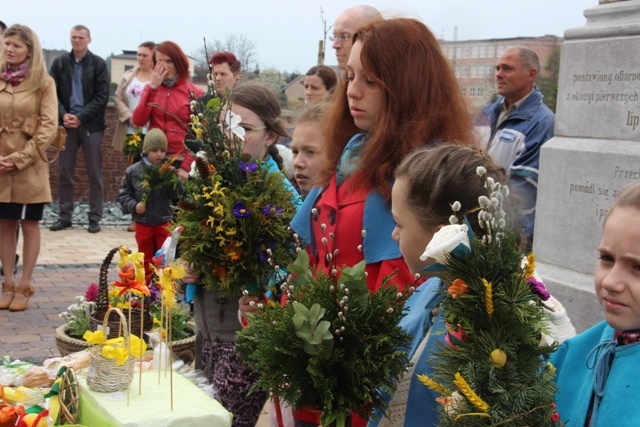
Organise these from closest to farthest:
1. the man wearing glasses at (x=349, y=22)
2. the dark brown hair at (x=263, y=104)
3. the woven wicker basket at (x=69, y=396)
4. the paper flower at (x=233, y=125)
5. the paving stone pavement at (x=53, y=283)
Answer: the woven wicker basket at (x=69, y=396) → the paper flower at (x=233, y=125) → the dark brown hair at (x=263, y=104) → the man wearing glasses at (x=349, y=22) → the paving stone pavement at (x=53, y=283)

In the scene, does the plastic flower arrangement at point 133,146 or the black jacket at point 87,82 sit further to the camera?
the black jacket at point 87,82

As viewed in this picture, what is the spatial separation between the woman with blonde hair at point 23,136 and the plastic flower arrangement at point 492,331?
231 inches

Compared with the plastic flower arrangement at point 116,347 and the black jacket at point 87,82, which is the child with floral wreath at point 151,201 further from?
the black jacket at point 87,82

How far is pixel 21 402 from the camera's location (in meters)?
3.54

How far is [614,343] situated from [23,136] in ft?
20.1

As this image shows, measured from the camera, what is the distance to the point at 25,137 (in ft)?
23.7

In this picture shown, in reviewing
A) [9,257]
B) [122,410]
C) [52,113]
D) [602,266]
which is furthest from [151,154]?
[602,266]

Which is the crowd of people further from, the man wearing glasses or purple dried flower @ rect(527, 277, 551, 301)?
purple dried flower @ rect(527, 277, 551, 301)

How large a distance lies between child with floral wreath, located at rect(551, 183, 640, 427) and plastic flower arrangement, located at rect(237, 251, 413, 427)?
1.52 feet

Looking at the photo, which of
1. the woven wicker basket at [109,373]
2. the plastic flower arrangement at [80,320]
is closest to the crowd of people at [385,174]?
the woven wicker basket at [109,373]

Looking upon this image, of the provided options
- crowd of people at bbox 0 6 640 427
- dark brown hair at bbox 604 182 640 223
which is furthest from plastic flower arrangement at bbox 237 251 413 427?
dark brown hair at bbox 604 182 640 223

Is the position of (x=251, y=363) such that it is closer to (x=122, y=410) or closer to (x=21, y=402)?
(x=122, y=410)

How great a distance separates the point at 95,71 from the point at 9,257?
4729 millimetres

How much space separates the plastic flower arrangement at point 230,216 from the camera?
3.66 meters
